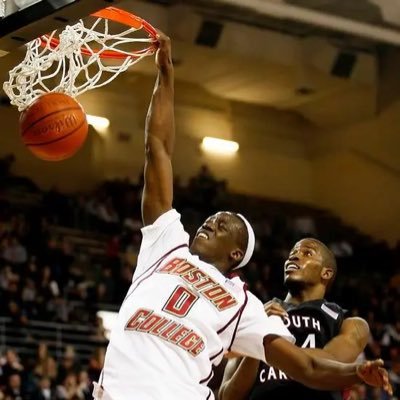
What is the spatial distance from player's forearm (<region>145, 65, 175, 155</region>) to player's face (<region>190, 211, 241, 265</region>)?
0.36 metres

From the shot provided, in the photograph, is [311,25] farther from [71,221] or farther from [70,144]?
[70,144]

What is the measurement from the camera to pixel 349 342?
17.3 ft

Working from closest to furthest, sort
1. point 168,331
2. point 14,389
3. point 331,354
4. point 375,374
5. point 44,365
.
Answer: point 375,374
point 168,331
point 331,354
point 14,389
point 44,365

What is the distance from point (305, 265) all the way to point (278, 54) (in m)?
14.3

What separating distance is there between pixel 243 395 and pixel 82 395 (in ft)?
25.2

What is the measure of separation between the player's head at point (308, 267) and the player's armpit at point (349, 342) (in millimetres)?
287

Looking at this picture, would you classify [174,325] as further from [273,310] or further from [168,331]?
[273,310]

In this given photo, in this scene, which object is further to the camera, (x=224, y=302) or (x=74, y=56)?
(x=74, y=56)

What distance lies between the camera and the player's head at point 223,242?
4.70 metres

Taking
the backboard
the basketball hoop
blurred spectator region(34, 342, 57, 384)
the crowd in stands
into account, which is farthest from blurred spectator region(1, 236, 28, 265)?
the backboard

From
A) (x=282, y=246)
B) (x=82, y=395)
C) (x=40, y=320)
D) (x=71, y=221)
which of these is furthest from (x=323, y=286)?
(x=282, y=246)

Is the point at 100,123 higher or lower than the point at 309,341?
lower

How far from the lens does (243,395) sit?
17.5 feet

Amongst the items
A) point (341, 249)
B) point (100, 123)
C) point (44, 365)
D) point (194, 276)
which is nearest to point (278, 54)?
point (100, 123)
